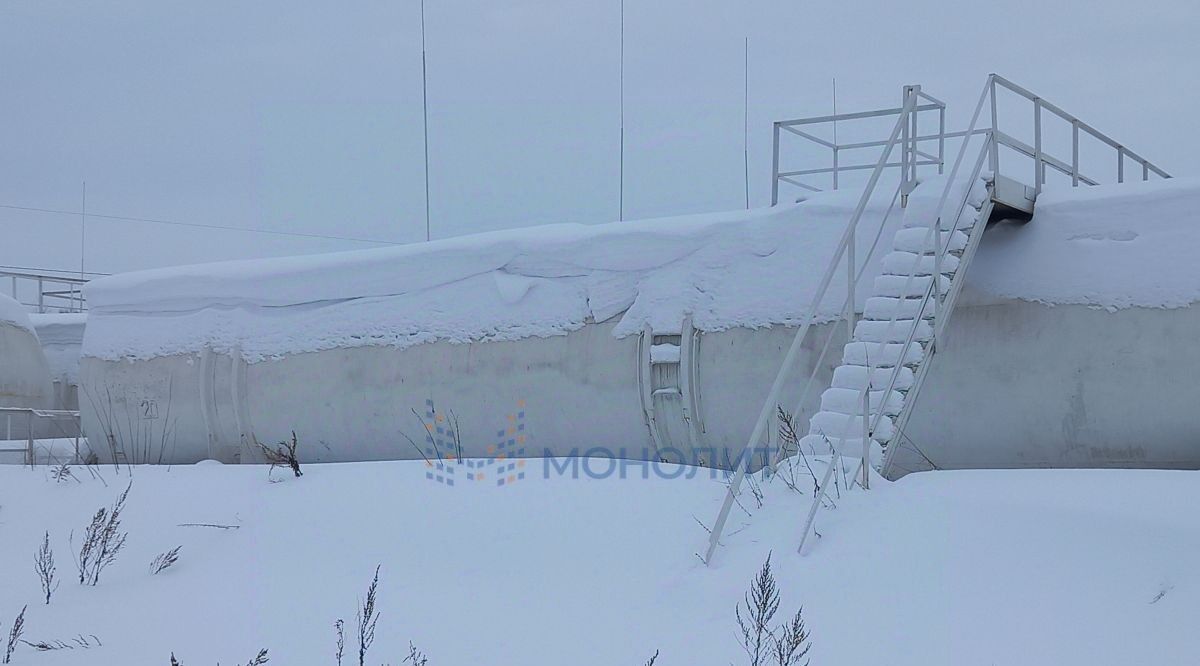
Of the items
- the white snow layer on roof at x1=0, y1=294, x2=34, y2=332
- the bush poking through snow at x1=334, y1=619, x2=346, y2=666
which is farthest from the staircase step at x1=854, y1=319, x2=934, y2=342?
the white snow layer on roof at x1=0, y1=294, x2=34, y2=332

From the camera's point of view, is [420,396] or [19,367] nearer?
[420,396]

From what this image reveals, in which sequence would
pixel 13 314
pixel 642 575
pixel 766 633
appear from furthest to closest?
pixel 13 314
pixel 642 575
pixel 766 633

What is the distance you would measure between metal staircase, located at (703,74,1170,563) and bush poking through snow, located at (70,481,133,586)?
4.10 metres

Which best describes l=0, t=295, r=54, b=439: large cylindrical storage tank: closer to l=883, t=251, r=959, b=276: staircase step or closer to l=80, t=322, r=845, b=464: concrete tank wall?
l=80, t=322, r=845, b=464: concrete tank wall

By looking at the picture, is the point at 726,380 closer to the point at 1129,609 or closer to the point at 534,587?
the point at 534,587

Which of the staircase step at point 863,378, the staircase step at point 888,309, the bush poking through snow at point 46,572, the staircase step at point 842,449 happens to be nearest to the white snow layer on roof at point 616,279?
the staircase step at point 888,309

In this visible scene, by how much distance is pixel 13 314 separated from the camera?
21.7 metres

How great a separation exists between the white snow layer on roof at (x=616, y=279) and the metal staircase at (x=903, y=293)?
30 centimetres

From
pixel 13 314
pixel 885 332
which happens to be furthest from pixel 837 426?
pixel 13 314

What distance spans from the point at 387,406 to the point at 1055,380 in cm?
709

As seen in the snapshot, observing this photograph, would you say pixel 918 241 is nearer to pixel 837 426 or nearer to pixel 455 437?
pixel 837 426

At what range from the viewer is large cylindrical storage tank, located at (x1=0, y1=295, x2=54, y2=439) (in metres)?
21.1

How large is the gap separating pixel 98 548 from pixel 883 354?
5752 mm

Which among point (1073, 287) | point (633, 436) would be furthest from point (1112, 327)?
point (633, 436)
